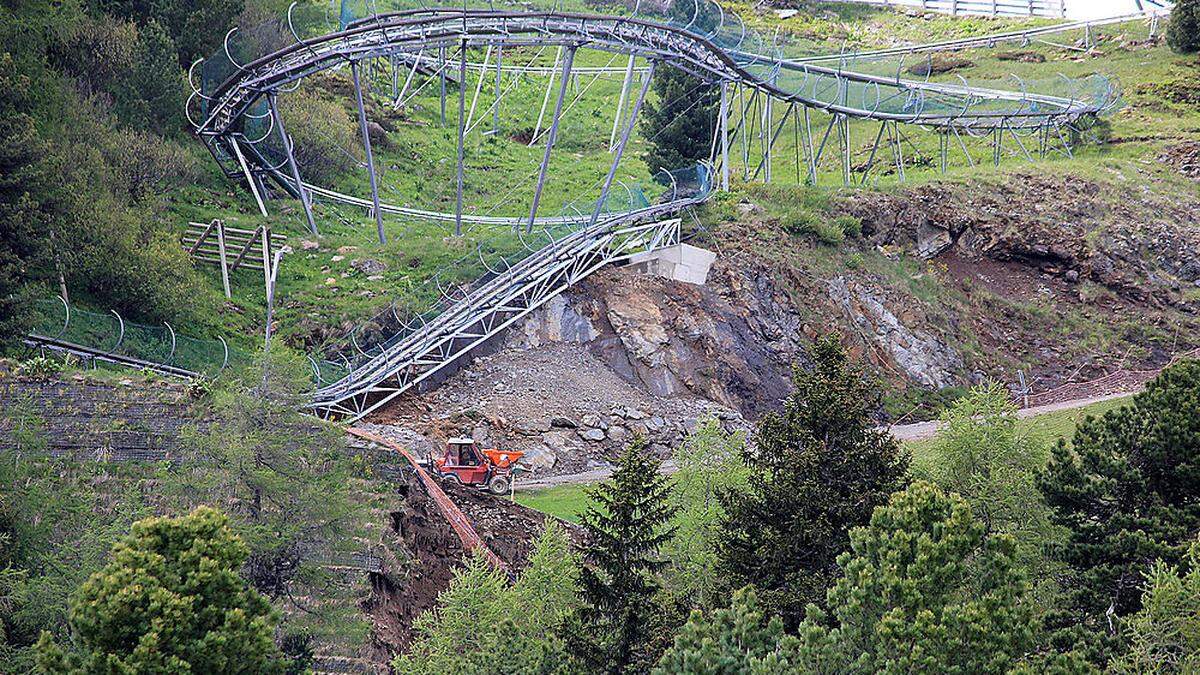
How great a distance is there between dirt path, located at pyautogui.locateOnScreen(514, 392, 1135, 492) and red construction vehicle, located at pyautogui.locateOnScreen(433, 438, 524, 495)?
1.84 m

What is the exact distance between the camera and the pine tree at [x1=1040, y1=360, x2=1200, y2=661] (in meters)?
29.1

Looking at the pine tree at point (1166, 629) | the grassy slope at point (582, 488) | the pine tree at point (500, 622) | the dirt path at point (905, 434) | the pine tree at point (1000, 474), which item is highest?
the pine tree at point (1166, 629)

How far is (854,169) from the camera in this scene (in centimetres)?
8012

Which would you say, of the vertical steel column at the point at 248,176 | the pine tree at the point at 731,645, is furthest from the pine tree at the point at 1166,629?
the vertical steel column at the point at 248,176

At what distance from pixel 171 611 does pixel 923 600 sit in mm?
13644

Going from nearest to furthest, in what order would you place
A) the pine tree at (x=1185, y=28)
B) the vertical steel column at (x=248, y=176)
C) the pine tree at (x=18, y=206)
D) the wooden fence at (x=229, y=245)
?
the pine tree at (x=18, y=206) → the wooden fence at (x=229, y=245) → the vertical steel column at (x=248, y=176) → the pine tree at (x=1185, y=28)

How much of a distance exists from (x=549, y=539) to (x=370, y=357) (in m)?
15.5

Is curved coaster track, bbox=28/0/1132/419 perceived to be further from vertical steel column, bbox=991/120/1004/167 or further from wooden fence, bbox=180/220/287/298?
vertical steel column, bbox=991/120/1004/167

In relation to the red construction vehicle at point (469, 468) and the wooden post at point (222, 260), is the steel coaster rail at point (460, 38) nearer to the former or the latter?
the wooden post at point (222, 260)

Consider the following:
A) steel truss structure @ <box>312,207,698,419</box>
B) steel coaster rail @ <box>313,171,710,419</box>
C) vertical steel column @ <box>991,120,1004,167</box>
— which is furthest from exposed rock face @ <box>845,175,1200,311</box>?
steel truss structure @ <box>312,207,698,419</box>

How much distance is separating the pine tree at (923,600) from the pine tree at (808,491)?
Answer: 2205mm

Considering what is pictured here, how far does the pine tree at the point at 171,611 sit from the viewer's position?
71.3 ft

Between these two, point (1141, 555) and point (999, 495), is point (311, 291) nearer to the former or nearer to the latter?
point (999, 495)

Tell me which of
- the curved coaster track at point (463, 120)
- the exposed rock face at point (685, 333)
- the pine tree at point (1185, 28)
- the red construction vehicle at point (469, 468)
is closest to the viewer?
the red construction vehicle at point (469, 468)
